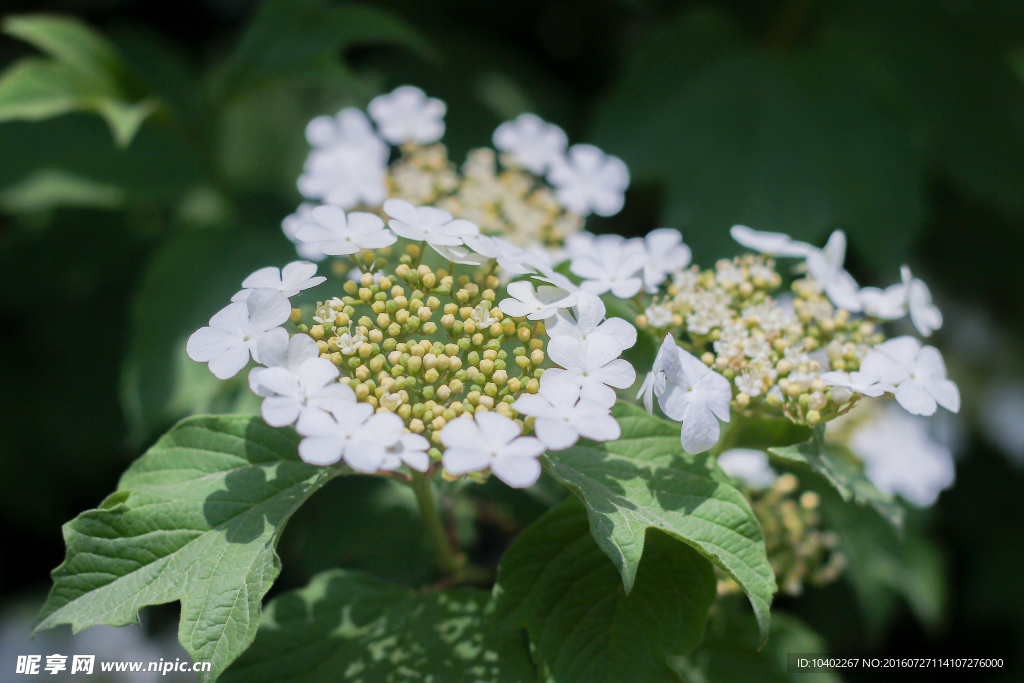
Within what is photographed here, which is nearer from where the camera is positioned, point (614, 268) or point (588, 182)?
point (614, 268)

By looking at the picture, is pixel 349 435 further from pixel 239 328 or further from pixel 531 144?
pixel 531 144

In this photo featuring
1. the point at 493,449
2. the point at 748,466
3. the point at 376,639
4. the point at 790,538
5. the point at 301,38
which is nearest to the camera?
the point at 493,449

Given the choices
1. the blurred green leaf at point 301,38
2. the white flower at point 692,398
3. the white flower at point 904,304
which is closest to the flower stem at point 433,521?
the white flower at point 692,398

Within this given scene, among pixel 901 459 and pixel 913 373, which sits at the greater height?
pixel 913 373

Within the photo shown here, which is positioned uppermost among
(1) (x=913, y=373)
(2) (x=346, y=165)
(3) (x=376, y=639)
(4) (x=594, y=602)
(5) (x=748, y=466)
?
(1) (x=913, y=373)

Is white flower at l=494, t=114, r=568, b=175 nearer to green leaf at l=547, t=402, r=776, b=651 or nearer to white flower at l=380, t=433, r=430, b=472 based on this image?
green leaf at l=547, t=402, r=776, b=651

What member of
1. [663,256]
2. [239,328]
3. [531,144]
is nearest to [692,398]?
[663,256]
